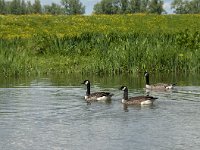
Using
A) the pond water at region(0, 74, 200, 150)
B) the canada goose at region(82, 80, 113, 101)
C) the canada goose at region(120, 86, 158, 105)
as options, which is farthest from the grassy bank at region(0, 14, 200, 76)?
the canada goose at region(120, 86, 158, 105)

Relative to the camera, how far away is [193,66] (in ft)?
116

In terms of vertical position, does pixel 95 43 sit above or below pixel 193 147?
above

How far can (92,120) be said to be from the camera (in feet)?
62.4

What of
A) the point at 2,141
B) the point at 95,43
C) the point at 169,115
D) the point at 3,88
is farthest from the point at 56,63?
the point at 2,141

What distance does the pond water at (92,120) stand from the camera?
51.5 ft

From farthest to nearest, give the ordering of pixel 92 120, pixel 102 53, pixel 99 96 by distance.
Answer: pixel 102 53
pixel 99 96
pixel 92 120

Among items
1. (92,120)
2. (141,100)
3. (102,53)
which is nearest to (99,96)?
(141,100)

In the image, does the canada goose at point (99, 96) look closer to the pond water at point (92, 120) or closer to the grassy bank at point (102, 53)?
the pond water at point (92, 120)

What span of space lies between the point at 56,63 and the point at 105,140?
23.9m

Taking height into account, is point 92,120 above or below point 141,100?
below

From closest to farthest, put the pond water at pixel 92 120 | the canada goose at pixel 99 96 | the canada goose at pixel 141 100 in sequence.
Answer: the pond water at pixel 92 120 → the canada goose at pixel 141 100 → the canada goose at pixel 99 96

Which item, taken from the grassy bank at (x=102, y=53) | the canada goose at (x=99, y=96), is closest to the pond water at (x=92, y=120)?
the canada goose at (x=99, y=96)

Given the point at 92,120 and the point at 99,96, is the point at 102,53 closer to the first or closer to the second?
the point at 99,96

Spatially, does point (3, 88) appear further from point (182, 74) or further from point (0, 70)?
point (182, 74)
